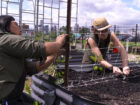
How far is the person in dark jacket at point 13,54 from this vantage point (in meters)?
1.18

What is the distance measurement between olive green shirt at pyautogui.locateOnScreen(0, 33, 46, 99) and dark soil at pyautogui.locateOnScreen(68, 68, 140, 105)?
0.53 meters

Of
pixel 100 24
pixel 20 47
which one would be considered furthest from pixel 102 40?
pixel 20 47

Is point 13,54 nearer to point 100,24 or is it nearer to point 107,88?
point 107,88

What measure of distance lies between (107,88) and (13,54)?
101cm

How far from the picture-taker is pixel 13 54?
121 centimetres

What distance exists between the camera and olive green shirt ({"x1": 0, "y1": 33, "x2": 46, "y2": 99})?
118cm

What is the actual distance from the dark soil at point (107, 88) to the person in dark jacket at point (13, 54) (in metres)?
0.49

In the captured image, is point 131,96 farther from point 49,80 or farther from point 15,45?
point 15,45

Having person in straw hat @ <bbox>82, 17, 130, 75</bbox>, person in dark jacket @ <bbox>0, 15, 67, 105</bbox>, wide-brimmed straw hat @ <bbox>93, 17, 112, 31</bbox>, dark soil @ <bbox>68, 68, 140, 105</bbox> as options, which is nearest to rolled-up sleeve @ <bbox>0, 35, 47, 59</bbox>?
person in dark jacket @ <bbox>0, 15, 67, 105</bbox>

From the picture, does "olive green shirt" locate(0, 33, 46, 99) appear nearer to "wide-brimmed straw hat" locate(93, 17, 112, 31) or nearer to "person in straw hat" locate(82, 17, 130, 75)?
"person in straw hat" locate(82, 17, 130, 75)

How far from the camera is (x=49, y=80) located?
1625 millimetres

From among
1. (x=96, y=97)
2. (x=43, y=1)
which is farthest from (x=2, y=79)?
(x=43, y=1)

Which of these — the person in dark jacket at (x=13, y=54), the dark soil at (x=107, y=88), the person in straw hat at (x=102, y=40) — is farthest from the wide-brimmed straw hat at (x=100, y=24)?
the person in dark jacket at (x=13, y=54)

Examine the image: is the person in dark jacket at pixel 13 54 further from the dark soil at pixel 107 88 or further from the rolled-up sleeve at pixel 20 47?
the dark soil at pixel 107 88
